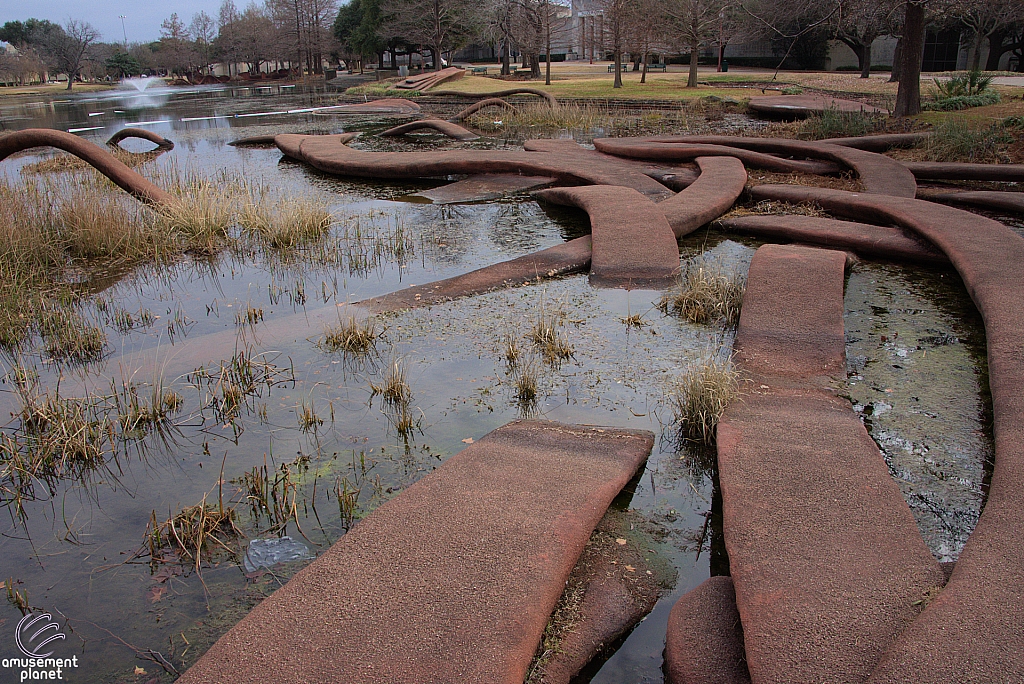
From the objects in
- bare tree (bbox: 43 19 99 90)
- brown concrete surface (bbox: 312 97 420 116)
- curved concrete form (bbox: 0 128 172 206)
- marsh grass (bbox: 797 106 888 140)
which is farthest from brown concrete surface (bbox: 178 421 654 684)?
bare tree (bbox: 43 19 99 90)

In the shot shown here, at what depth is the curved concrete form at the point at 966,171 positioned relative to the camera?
7.71 metres

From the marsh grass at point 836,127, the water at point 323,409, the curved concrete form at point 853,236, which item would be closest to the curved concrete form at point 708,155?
the curved concrete form at point 853,236

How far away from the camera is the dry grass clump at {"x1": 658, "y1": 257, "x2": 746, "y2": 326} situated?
4.79 m

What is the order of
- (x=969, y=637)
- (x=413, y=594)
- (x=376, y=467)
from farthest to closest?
(x=376, y=467) < (x=413, y=594) < (x=969, y=637)

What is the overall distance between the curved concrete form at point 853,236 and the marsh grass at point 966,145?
3.81 meters

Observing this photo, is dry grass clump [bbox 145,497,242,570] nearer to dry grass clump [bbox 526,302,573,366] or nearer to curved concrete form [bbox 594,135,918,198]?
dry grass clump [bbox 526,302,573,366]

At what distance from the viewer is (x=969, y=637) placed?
71.1 inches

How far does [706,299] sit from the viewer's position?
16.0 ft

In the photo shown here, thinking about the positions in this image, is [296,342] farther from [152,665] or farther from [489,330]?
[152,665]

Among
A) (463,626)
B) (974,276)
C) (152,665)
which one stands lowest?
(152,665)

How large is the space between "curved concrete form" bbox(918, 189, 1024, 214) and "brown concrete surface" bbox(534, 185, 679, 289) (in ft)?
9.79

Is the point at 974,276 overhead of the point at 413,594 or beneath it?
overhead

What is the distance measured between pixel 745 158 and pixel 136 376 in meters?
7.25

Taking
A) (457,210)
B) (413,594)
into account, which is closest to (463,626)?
(413,594)
